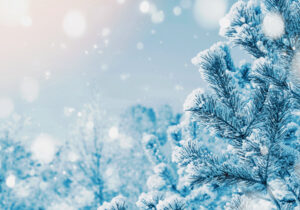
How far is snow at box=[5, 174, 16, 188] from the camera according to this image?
38.3ft

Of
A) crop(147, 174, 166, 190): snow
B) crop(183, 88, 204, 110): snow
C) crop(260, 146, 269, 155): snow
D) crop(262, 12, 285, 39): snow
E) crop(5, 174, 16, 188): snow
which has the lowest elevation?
crop(147, 174, 166, 190): snow

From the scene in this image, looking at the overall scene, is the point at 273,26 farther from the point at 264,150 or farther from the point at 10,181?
the point at 10,181

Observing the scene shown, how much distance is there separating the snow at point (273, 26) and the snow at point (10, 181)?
1325 centimetres

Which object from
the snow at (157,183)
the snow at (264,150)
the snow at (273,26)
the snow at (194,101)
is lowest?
the snow at (157,183)

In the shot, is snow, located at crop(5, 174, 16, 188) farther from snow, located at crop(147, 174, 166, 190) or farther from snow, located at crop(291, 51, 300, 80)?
snow, located at crop(291, 51, 300, 80)

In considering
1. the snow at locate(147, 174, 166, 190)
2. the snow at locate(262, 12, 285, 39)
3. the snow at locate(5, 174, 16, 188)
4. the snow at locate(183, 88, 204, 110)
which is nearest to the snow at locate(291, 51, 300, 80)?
the snow at locate(262, 12, 285, 39)

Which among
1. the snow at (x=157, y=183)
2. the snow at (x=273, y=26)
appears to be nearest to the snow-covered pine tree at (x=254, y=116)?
the snow at (x=273, y=26)

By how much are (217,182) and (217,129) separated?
0.37 metres

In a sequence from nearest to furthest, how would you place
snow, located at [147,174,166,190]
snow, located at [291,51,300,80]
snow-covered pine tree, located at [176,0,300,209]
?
snow-covered pine tree, located at [176,0,300,209], snow, located at [291,51,300,80], snow, located at [147,174,166,190]

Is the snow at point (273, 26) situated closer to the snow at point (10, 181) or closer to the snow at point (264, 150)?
the snow at point (264, 150)

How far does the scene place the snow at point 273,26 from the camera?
69.5 inches

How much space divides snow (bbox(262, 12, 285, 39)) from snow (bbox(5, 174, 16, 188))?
1325 centimetres

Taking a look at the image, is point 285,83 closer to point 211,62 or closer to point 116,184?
point 211,62

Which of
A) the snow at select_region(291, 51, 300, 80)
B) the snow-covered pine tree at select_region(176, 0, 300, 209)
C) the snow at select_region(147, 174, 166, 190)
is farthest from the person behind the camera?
the snow at select_region(147, 174, 166, 190)
